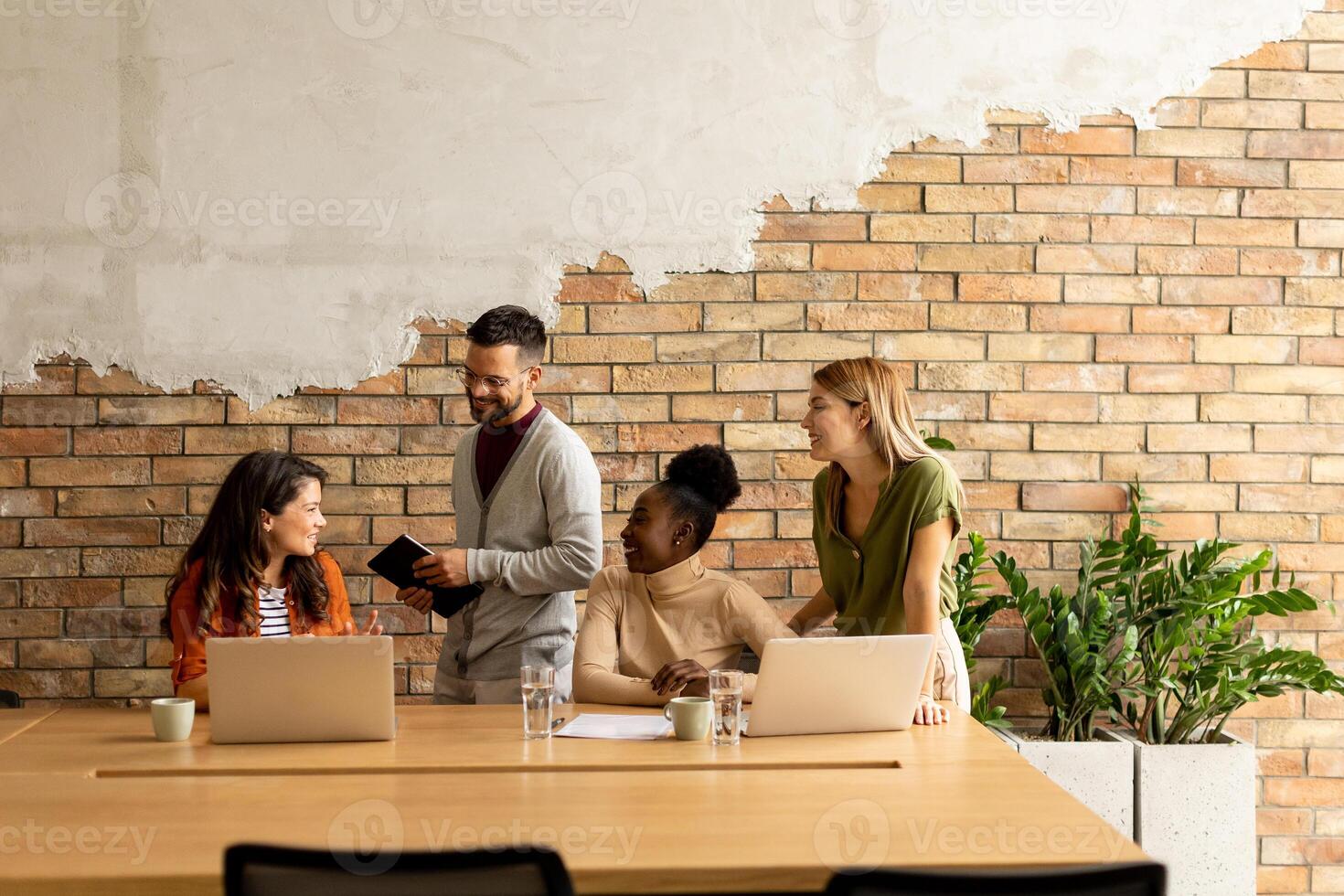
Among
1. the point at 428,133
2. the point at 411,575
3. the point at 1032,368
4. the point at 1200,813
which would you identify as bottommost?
the point at 1200,813

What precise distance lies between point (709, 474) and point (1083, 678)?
1.18 metres

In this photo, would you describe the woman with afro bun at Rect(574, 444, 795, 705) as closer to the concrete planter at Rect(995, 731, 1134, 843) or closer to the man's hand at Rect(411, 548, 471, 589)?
the man's hand at Rect(411, 548, 471, 589)

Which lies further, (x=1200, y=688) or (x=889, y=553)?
(x=1200, y=688)

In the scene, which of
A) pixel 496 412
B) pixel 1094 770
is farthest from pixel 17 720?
pixel 1094 770

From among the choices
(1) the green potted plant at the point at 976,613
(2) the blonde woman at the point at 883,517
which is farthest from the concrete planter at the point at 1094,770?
(2) the blonde woman at the point at 883,517

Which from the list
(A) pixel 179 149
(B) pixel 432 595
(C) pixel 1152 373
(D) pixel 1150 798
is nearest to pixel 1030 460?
(C) pixel 1152 373

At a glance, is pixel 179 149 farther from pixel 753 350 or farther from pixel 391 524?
pixel 753 350

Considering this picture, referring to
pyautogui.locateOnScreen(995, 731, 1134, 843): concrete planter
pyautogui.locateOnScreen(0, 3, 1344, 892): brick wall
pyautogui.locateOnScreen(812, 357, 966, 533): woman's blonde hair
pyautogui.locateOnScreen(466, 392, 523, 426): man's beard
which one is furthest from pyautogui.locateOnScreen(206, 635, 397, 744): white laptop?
pyautogui.locateOnScreen(995, 731, 1134, 843): concrete planter

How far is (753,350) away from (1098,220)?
3.51ft

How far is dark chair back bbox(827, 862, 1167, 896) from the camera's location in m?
1.27

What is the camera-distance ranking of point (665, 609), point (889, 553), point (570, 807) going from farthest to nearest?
point (665, 609), point (889, 553), point (570, 807)

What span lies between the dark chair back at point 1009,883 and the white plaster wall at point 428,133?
2389 mm

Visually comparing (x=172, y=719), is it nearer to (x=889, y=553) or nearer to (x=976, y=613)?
(x=889, y=553)

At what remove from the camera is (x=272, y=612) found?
2725 millimetres
